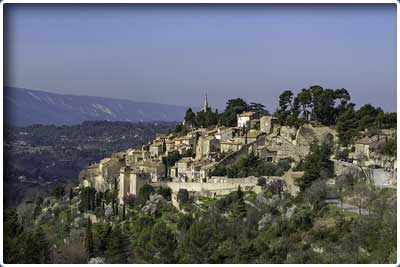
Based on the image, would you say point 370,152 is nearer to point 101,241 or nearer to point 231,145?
point 231,145

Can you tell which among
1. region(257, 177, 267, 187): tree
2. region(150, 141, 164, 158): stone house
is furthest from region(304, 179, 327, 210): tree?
region(150, 141, 164, 158): stone house

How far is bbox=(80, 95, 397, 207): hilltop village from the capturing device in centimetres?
1669

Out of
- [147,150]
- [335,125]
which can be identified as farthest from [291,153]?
[147,150]

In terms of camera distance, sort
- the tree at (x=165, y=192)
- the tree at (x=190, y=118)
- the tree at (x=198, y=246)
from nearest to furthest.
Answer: the tree at (x=198, y=246)
the tree at (x=165, y=192)
the tree at (x=190, y=118)

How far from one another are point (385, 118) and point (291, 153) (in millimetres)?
2452

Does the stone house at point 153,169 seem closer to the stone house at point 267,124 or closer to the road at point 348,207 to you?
the stone house at point 267,124

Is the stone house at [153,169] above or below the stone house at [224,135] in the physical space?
below

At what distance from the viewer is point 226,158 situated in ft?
61.2

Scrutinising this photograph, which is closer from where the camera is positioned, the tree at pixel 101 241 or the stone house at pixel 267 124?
the tree at pixel 101 241

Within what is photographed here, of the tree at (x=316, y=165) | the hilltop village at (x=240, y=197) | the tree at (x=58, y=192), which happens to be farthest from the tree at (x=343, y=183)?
the tree at (x=58, y=192)

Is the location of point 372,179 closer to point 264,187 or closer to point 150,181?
point 264,187

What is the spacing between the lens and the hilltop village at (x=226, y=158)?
1669cm

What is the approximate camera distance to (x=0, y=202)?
7.24 meters

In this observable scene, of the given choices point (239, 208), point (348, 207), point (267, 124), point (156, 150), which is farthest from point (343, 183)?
point (156, 150)
